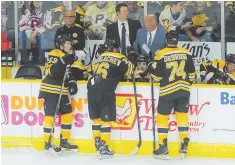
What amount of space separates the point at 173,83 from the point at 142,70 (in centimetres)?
64

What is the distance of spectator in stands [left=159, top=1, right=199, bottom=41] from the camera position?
425 inches

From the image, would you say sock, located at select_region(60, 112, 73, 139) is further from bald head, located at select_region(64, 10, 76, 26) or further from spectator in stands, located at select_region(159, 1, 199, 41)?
spectator in stands, located at select_region(159, 1, 199, 41)

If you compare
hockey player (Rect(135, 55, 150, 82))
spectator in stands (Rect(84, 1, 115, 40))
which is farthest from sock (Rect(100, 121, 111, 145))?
spectator in stands (Rect(84, 1, 115, 40))

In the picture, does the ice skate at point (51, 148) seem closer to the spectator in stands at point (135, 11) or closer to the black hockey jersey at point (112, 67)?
the black hockey jersey at point (112, 67)

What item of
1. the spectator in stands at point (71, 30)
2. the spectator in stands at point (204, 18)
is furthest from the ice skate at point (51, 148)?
the spectator in stands at point (204, 18)

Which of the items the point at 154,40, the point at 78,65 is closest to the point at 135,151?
the point at 78,65

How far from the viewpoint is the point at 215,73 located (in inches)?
396

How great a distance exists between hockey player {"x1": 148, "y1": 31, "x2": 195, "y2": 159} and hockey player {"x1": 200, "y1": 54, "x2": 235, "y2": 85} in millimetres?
551

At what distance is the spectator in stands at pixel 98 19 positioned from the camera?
10953 mm

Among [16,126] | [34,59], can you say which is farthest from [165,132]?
[34,59]

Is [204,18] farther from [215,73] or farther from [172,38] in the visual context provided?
[172,38]

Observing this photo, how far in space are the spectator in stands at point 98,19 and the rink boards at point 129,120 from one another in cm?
136

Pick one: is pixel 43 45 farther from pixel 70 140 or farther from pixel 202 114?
pixel 202 114

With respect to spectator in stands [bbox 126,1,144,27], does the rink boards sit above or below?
below
